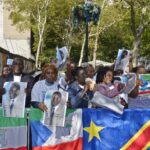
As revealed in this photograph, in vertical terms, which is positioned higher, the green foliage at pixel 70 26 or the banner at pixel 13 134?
the green foliage at pixel 70 26

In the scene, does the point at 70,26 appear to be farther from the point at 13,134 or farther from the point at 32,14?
the point at 13,134

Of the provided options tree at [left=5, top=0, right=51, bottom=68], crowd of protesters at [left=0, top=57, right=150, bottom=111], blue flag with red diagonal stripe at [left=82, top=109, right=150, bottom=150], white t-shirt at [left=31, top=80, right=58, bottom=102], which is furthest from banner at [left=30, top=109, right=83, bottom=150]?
tree at [left=5, top=0, right=51, bottom=68]

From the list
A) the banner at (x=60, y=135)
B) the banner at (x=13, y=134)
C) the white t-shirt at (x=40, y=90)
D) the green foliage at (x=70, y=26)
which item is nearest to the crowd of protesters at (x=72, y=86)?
the white t-shirt at (x=40, y=90)

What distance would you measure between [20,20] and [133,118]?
132 ft

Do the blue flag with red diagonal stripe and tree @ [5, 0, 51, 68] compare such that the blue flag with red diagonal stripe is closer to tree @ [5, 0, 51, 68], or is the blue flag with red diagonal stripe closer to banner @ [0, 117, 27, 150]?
banner @ [0, 117, 27, 150]

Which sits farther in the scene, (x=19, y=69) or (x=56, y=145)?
(x=19, y=69)

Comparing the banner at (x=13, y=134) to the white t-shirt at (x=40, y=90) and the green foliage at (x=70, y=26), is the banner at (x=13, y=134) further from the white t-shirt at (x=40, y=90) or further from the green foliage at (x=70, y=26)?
the green foliage at (x=70, y=26)

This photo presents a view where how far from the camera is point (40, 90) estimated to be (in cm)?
834

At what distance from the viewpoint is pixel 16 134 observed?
27.2 ft

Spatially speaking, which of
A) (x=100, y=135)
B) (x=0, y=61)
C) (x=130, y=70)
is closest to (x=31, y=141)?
(x=100, y=135)

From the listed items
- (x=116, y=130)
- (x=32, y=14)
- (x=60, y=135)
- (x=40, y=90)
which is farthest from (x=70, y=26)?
(x=40, y=90)

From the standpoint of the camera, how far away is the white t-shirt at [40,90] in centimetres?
830

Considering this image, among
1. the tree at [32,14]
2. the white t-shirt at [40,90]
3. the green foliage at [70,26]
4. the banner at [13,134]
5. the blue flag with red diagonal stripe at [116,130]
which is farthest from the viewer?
the tree at [32,14]

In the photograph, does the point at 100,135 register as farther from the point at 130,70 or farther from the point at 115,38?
the point at 115,38
